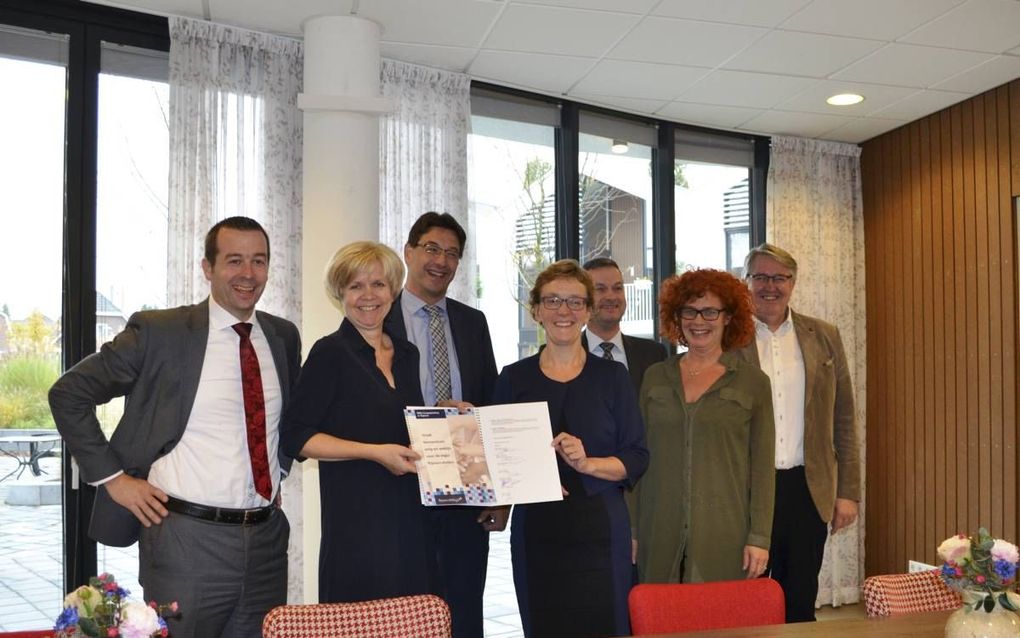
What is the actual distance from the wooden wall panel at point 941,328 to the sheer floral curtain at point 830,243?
9 cm

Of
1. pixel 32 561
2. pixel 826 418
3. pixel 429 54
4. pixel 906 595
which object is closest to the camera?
pixel 906 595

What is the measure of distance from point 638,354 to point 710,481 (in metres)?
0.92

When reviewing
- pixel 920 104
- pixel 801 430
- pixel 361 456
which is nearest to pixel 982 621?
pixel 361 456

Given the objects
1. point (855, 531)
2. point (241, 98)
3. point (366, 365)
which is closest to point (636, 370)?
point (366, 365)

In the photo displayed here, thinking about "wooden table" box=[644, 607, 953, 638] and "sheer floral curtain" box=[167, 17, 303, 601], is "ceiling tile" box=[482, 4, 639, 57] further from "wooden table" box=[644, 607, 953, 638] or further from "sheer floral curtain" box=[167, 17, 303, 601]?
"wooden table" box=[644, 607, 953, 638]

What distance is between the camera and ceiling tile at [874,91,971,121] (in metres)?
5.94

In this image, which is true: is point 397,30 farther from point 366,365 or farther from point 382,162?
point 366,365

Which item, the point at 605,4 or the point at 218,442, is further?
the point at 605,4

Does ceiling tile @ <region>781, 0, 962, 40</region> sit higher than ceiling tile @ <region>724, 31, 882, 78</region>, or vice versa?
ceiling tile @ <region>781, 0, 962, 40</region>

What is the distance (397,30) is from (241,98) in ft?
2.80

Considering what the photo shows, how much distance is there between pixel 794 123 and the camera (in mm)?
6613

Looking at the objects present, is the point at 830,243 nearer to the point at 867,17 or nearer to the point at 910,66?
the point at 910,66

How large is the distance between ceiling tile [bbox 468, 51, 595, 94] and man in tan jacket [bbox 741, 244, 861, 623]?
183 cm

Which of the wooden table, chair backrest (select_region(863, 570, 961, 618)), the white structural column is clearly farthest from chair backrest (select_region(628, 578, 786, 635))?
the white structural column
